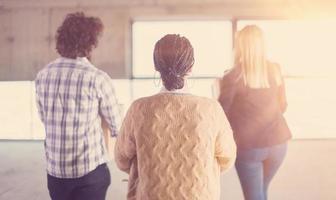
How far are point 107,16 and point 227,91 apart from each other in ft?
17.5

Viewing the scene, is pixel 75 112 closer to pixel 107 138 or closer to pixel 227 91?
pixel 107 138

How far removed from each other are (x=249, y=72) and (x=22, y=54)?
19.4 feet

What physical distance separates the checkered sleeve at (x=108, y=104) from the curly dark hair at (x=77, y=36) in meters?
0.14

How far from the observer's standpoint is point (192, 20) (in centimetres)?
721

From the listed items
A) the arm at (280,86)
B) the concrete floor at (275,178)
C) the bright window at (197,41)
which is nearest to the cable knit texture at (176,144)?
the arm at (280,86)

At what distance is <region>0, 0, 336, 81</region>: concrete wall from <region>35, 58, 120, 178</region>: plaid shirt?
17.9 ft

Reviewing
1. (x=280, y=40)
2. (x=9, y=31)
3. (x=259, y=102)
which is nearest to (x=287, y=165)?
(x=280, y=40)

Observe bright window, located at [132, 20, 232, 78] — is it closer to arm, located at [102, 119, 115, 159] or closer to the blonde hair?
the blonde hair

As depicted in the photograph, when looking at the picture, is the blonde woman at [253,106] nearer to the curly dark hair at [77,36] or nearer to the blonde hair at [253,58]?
the blonde hair at [253,58]

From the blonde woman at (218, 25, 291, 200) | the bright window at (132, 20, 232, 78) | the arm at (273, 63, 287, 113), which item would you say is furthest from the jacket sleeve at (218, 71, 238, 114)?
the bright window at (132, 20, 232, 78)

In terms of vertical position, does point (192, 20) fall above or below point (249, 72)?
above

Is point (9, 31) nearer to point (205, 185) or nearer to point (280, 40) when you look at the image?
point (280, 40)

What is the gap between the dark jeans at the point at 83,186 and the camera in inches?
69.2

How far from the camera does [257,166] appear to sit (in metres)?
2.16
